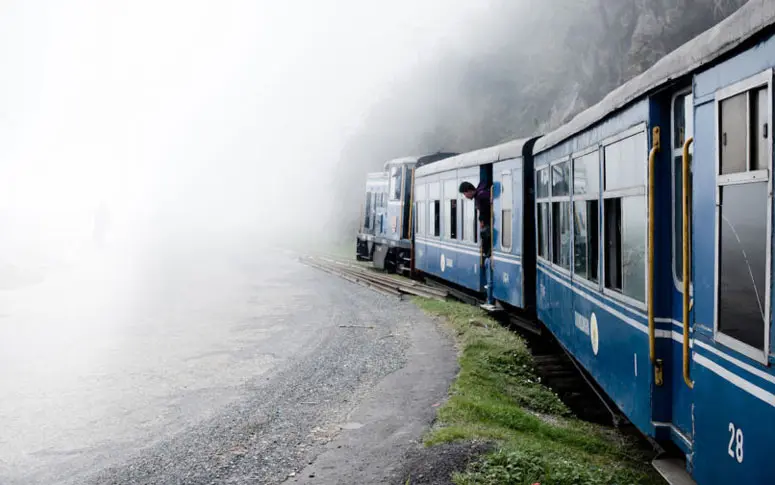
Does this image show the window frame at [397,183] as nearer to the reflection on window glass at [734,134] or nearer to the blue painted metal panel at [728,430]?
the blue painted metal panel at [728,430]

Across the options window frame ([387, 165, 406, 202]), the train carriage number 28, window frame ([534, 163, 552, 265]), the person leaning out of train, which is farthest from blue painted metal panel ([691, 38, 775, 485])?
window frame ([387, 165, 406, 202])

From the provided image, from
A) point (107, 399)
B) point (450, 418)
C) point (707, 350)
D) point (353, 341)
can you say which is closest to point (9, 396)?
point (107, 399)

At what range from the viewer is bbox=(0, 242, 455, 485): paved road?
8.16 meters

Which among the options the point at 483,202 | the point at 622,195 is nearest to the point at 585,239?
the point at 622,195

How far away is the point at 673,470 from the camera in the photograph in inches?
209

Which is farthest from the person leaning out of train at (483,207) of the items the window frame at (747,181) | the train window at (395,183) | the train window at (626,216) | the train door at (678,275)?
the window frame at (747,181)

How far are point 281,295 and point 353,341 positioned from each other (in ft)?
32.2

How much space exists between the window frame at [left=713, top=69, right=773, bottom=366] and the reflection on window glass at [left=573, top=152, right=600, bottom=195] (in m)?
3.07

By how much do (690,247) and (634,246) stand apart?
1.09 metres

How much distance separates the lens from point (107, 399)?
38.5 feet

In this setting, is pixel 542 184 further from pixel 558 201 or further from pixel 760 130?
pixel 760 130

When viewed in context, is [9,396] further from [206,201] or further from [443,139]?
[206,201]

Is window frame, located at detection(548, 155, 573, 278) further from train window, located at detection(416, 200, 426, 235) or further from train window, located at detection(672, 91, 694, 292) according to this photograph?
train window, located at detection(416, 200, 426, 235)

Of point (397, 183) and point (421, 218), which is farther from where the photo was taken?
point (397, 183)
